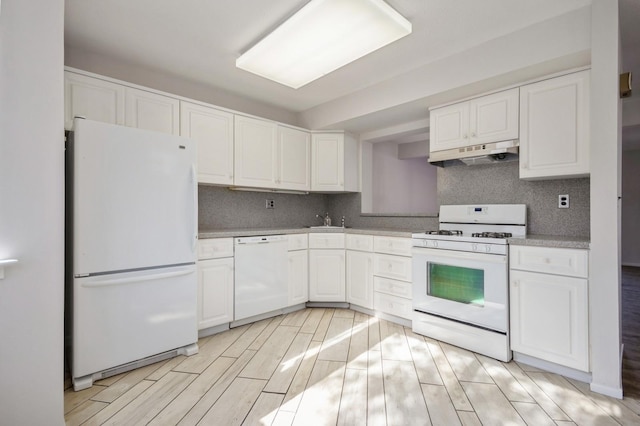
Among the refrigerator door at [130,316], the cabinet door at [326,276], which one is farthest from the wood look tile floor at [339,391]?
the cabinet door at [326,276]

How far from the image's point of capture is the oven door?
92.9 inches

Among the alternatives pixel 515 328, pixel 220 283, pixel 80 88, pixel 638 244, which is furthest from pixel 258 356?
pixel 638 244

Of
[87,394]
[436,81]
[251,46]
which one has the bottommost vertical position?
[87,394]

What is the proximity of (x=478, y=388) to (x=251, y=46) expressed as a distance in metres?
3.00

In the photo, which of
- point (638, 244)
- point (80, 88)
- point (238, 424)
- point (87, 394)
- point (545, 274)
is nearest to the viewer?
point (238, 424)

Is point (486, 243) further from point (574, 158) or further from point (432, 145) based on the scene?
point (432, 145)

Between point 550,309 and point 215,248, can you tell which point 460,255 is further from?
point 215,248

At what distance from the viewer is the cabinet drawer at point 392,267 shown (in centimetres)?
304

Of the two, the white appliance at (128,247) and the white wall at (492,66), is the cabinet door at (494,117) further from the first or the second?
the white appliance at (128,247)

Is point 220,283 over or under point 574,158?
under

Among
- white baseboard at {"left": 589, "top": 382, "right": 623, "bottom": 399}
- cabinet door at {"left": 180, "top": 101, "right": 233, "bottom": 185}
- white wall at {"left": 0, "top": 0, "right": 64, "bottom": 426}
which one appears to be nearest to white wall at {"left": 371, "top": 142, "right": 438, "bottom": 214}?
cabinet door at {"left": 180, "top": 101, "right": 233, "bottom": 185}

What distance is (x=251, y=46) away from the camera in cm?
254

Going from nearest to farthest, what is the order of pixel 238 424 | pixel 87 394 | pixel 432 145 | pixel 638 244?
pixel 238 424, pixel 87 394, pixel 432 145, pixel 638 244

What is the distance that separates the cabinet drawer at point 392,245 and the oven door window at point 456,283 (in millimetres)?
298
